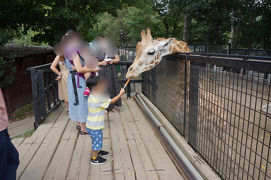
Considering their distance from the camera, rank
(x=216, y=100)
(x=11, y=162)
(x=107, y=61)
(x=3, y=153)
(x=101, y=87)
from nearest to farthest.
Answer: (x=3, y=153) < (x=11, y=162) < (x=216, y=100) < (x=101, y=87) < (x=107, y=61)

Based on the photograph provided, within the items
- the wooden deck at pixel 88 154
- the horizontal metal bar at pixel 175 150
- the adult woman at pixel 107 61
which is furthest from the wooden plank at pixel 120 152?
the adult woman at pixel 107 61

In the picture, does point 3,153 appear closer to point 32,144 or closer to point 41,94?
point 32,144

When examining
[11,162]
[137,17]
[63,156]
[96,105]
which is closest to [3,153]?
[11,162]

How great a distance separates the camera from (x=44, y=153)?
3.71 meters

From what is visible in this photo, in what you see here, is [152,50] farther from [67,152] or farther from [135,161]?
[67,152]

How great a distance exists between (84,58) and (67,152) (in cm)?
161

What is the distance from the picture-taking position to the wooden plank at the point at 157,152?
3.04 metres

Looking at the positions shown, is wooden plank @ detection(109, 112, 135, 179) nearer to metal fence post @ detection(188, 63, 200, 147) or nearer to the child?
the child

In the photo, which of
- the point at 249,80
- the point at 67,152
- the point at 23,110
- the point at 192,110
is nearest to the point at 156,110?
the point at 192,110

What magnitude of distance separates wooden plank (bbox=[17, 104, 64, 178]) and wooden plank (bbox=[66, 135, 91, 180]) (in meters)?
0.67

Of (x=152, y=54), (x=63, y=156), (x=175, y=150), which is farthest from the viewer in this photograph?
(x=152, y=54)

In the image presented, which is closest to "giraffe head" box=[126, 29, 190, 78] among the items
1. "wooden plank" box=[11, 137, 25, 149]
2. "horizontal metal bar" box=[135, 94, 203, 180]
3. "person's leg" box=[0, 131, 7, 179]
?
"horizontal metal bar" box=[135, 94, 203, 180]

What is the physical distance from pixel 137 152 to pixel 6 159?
1.94 metres

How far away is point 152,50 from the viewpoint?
439 centimetres
